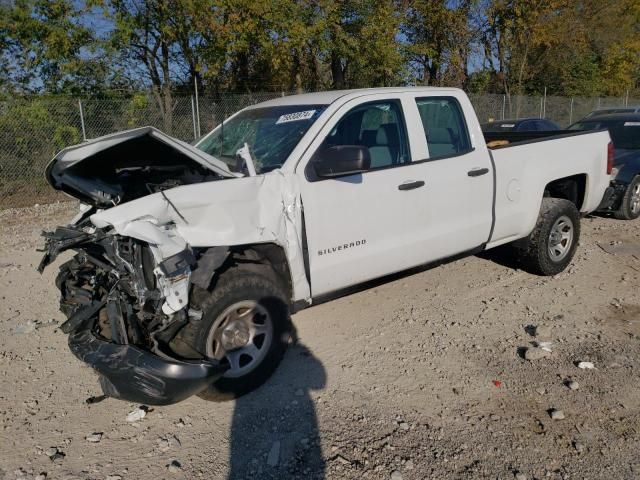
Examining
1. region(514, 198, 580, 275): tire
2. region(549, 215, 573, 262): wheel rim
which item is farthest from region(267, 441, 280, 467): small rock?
region(549, 215, 573, 262): wheel rim

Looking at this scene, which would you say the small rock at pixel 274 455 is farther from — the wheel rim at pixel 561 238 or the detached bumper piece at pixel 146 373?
the wheel rim at pixel 561 238

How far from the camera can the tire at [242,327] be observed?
3.13 meters

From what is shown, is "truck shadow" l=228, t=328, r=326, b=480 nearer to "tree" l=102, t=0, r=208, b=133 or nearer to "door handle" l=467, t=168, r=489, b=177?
"door handle" l=467, t=168, r=489, b=177

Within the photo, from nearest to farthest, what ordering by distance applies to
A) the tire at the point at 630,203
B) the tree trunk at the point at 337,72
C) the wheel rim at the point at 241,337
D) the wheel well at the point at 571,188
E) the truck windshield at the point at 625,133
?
the wheel rim at the point at 241,337 < the wheel well at the point at 571,188 < the tire at the point at 630,203 < the truck windshield at the point at 625,133 < the tree trunk at the point at 337,72

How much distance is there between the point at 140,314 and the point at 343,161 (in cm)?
160

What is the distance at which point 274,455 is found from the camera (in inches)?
115

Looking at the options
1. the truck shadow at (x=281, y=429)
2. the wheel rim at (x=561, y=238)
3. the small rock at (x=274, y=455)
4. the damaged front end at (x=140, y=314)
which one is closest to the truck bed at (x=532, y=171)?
the wheel rim at (x=561, y=238)

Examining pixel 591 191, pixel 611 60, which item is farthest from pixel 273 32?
pixel 611 60

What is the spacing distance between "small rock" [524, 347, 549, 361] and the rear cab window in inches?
67.3

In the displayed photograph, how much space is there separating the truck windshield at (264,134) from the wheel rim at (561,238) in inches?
121

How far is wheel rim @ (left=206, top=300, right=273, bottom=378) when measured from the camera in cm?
325

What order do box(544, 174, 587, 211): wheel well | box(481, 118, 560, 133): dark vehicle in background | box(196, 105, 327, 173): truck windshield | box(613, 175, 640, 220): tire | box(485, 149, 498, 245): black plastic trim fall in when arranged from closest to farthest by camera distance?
1. box(196, 105, 327, 173): truck windshield
2. box(485, 149, 498, 245): black plastic trim
3. box(544, 174, 587, 211): wheel well
4. box(613, 175, 640, 220): tire
5. box(481, 118, 560, 133): dark vehicle in background

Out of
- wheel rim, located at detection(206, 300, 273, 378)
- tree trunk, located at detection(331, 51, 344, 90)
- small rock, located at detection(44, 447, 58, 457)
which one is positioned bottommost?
small rock, located at detection(44, 447, 58, 457)

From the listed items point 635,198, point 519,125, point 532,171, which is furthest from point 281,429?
point 519,125
